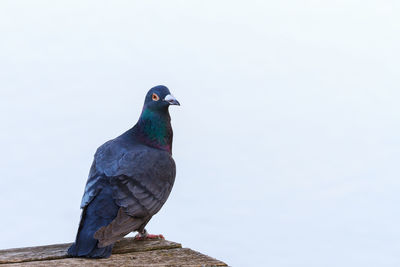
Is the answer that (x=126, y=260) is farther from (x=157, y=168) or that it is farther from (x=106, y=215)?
(x=157, y=168)

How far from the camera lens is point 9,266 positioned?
15.0 ft

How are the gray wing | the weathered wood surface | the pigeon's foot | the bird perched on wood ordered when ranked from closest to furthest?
1. the weathered wood surface
2. the bird perched on wood
3. the gray wing
4. the pigeon's foot

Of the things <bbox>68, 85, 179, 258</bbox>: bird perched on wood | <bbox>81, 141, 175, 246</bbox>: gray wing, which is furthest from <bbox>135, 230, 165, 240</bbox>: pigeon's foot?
<bbox>81, 141, 175, 246</bbox>: gray wing

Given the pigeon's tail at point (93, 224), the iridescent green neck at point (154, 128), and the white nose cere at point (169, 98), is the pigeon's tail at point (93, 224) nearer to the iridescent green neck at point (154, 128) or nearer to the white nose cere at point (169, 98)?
the iridescent green neck at point (154, 128)

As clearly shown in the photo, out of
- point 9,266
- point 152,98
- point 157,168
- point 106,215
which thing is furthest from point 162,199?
point 9,266

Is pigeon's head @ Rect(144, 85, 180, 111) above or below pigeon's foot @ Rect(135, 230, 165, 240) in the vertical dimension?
above

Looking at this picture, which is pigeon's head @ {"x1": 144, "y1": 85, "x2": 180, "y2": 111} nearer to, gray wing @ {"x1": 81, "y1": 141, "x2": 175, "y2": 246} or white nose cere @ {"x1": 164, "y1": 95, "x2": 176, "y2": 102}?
white nose cere @ {"x1": 164, "y1": 95, "x2": 176, "y2": 102}

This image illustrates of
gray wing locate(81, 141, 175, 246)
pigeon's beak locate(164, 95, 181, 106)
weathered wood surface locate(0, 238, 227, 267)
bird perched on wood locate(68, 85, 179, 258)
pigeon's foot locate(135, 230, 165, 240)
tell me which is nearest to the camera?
weathered wood surface locate(0, 238, 227, 267)

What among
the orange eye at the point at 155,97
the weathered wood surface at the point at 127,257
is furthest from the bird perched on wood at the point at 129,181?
the weathered wood surface at the point at 127,257

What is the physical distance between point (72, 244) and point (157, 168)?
1.21 metres

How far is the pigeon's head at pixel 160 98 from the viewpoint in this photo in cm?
615

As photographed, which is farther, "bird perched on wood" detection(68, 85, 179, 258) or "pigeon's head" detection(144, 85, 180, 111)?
"pigeon's head" detection(144, 85, 180, 111)

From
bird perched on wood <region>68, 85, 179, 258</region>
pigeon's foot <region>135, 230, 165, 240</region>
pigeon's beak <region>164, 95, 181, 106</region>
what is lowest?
pigeon's foot <region>135, 230, 165, 240</region>

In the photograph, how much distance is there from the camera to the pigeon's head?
20.2 feet
